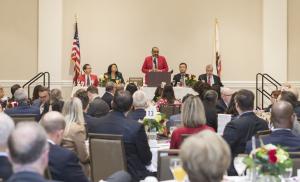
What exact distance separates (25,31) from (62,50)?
1.07 metres

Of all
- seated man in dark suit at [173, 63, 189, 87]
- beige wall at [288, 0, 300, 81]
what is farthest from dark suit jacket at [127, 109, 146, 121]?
beige wall at [288, 0, 300, 81]

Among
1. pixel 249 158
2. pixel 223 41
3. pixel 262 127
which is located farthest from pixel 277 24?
pixel 249 158

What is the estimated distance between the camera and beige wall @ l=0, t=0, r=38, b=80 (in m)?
14.6

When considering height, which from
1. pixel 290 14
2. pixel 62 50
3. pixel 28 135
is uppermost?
pixel 290 14

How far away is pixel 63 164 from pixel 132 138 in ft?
4.87

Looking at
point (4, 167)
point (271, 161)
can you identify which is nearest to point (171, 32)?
point (271, 161)

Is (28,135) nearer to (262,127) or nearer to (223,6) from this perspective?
(262,127)

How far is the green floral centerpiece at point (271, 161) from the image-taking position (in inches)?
141

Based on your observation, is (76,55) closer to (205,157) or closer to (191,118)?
(191,118)

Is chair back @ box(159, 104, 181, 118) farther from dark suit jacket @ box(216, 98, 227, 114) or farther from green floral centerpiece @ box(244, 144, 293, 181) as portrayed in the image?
green floral centerpiece @ box(244, 144, 293, 181)

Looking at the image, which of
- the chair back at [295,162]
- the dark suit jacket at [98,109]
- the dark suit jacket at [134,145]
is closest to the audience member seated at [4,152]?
the dark suit jacket at [134,145]

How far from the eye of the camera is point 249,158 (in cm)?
370

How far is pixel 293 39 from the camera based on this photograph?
14.7 m

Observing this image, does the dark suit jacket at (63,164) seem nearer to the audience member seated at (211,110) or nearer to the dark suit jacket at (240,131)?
the dark suit jacket at (240,131)
